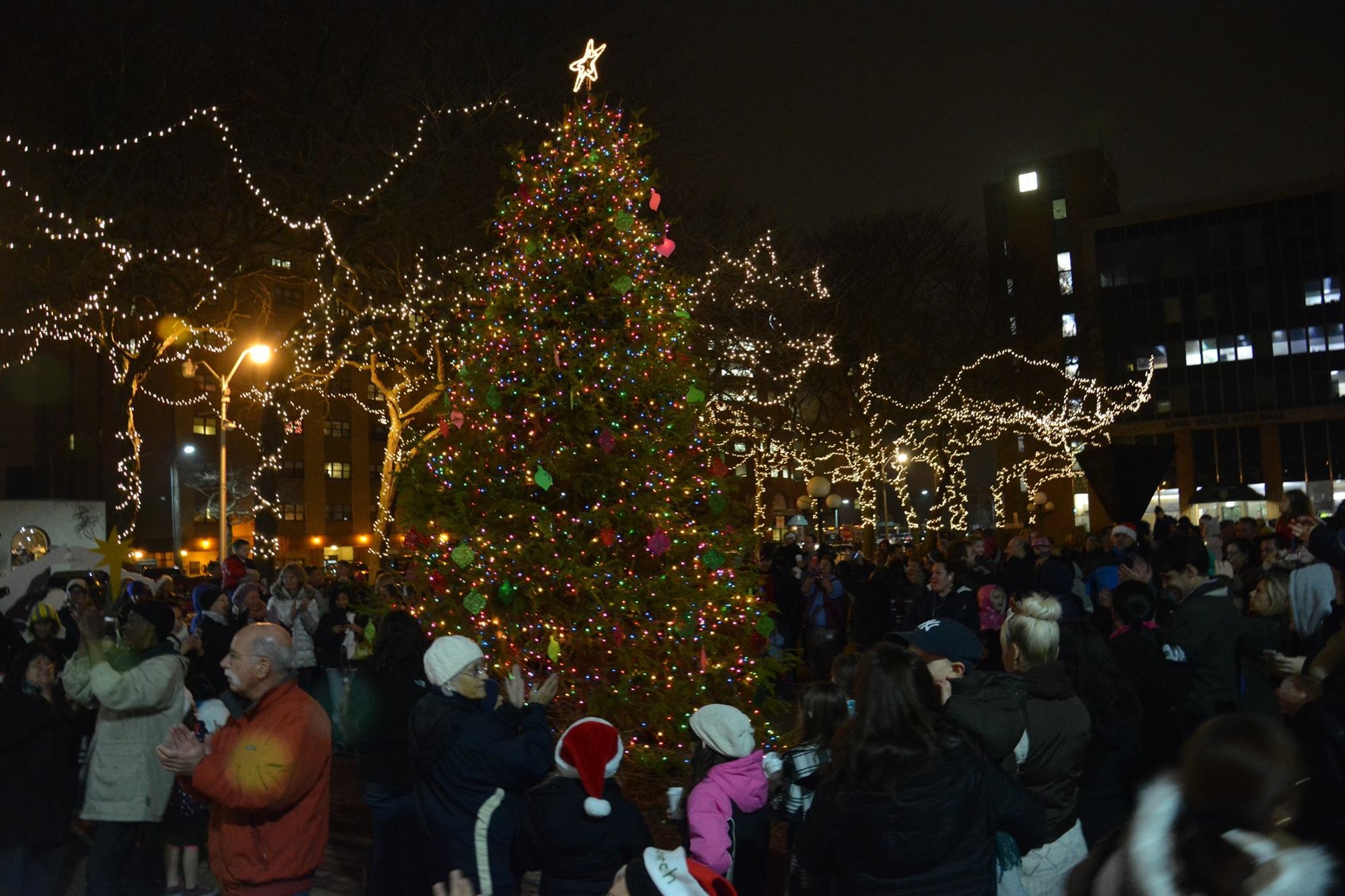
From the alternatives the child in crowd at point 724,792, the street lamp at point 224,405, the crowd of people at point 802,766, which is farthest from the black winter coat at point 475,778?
the street lamp at point 224,405

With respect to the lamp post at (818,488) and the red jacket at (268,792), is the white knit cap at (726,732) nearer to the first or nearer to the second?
the red jacket at (268,792)

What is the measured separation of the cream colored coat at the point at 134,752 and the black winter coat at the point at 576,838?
269cm

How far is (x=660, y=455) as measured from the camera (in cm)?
863

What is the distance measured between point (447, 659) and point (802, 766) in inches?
62.0

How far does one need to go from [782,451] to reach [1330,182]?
49.2 metres

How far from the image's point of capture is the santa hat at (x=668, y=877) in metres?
3.06

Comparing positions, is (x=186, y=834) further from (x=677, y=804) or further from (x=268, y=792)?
(x=677, y=804)

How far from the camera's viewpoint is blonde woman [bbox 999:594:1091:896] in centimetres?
428

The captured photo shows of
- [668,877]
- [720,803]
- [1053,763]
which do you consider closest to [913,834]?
[668,877]

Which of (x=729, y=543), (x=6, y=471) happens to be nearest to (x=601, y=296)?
(x=729, y=543)

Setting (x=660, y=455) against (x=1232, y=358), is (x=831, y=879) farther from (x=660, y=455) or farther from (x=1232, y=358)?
(x=1232, y=358)

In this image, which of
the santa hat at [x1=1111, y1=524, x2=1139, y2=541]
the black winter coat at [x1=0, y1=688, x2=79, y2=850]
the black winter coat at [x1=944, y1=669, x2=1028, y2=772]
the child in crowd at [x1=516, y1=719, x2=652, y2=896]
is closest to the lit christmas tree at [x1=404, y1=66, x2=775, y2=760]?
the black winter coat at [x1=0, y1=688, x2=79, y2=850]

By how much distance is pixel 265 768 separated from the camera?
13.1ft

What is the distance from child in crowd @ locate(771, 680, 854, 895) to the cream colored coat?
3294mm
